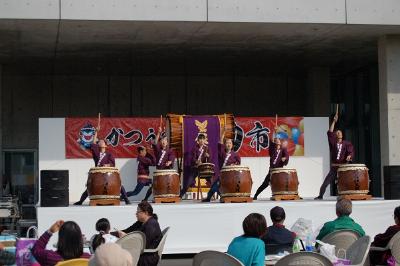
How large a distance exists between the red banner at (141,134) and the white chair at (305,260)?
1008 centimetres

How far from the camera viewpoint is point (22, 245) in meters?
5.93

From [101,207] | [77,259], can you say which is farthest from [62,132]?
[77,259]

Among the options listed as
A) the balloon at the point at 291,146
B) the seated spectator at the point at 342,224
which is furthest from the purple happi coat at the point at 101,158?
the seated spectator at the point at 342,224

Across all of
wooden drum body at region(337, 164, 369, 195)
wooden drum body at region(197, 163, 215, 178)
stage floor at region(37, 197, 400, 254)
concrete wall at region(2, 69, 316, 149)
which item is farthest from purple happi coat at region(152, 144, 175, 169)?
concrete wall at region(2, 69, 316, 149)

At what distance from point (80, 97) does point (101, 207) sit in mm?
9927

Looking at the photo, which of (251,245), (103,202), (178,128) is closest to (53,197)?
(103,202)

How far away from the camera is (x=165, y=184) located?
12.8 metres

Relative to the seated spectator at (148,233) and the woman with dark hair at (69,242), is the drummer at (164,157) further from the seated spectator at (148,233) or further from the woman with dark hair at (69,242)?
the woman with dark hair at (69,242)

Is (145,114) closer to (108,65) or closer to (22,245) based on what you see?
(108,65)

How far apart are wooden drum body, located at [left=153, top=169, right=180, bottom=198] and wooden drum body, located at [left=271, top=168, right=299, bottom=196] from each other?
5.55 feet

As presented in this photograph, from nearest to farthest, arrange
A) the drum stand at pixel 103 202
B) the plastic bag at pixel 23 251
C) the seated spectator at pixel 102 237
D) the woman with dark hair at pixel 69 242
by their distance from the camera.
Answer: the woman with dark hair at pixel 69 242 < the plastic bag at pixel 23 251 < the seated spectator at pixel 102 237 < the drum stand at pixel 103 202

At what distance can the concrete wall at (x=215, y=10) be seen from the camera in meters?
13.4

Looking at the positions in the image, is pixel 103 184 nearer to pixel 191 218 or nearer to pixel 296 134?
pixel 191 218

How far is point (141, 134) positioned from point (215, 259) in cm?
1087
